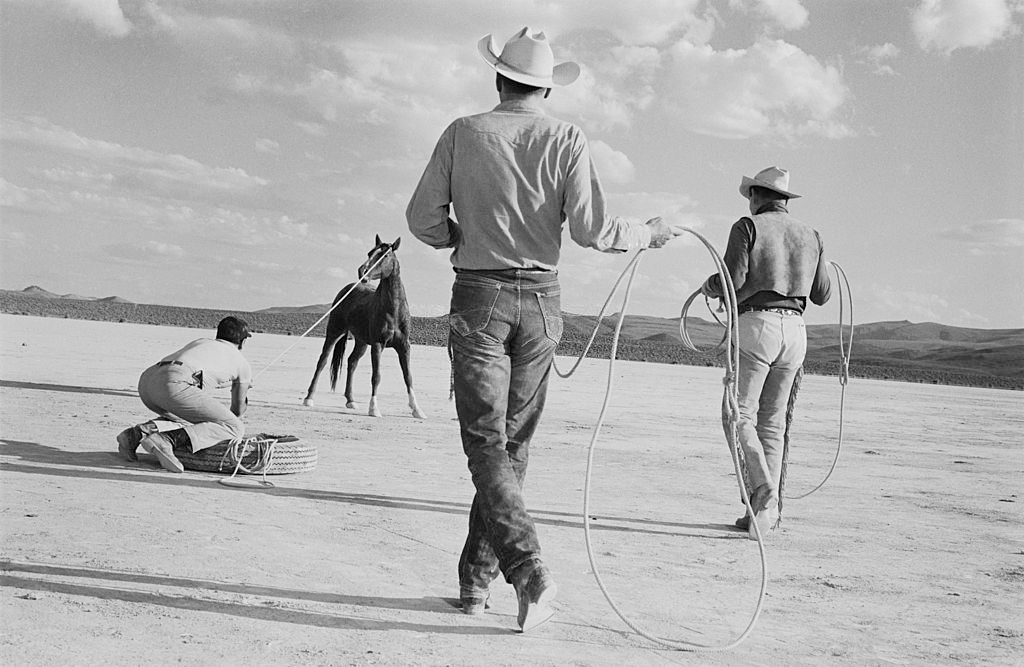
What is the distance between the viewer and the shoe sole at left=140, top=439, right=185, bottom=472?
741 centimetres

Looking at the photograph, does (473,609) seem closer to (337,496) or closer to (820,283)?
(337,496)

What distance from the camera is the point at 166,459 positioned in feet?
24.4

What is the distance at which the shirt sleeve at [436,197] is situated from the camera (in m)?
4.36

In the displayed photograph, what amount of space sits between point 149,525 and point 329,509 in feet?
3.74

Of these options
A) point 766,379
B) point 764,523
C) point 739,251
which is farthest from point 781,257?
point 764,523

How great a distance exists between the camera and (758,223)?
636 cm

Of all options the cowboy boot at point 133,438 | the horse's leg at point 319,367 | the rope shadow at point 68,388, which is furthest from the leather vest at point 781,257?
the rope shadow at point 68,388

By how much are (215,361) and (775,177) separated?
4158 mm

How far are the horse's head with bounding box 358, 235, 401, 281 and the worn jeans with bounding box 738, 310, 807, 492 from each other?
22.9ft

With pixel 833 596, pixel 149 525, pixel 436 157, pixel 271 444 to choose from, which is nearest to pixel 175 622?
pixel 149 525

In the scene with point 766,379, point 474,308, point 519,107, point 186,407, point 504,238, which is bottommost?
point 186,407

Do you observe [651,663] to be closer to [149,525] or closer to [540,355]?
[540,355]

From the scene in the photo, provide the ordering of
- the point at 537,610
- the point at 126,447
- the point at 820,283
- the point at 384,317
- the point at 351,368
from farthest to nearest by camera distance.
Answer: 1. the point at 351,368
2. the point at 384,317
3. the point at 126,447
4. the point at 820,283
5. the point at 537,610

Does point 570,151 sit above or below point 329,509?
above
